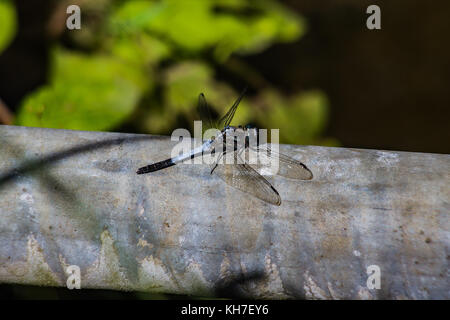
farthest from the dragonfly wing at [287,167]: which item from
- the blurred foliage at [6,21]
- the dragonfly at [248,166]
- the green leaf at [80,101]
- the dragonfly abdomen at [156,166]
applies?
the blurred foliage at [6,21]

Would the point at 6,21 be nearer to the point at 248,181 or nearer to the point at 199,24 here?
Answer: the point at 199,24

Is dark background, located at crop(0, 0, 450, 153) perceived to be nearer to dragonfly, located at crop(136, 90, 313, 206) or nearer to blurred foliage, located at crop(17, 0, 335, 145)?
blurred foliage, located at crop(17, 0, 335, 145)

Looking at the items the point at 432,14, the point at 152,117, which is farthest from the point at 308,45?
the point at 152,117

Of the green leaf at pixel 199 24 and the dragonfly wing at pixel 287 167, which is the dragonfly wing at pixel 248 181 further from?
the green leaf at pixel 199 24

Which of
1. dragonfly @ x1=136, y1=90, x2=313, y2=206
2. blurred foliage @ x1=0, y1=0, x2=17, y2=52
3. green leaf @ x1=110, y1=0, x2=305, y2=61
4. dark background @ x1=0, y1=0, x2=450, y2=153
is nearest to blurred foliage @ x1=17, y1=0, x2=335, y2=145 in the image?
green leaf @ x1=110, y1=0, x2=305, y2=61

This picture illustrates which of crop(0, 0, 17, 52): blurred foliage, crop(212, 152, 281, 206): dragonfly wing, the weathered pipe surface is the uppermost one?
crop(0, 0, 17, 52): blurred foliage

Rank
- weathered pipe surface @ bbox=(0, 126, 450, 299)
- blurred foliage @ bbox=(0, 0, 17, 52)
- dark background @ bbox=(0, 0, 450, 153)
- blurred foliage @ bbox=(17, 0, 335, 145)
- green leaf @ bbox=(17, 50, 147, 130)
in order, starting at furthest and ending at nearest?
1. dark background @ bbox=(0, 0, 450, 153)
2. blurred foliage @ bbox=(17, 0, 335, 145)
3. blurred foliage @ bbox=(0, 0, 17, 52)
4. green leaf @ bbox=(17, 50, 147, 130)
5. weathered pipe surface @ bbox=(0, 126, 450, 299)

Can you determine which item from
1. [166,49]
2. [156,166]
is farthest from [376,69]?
[156,166]
